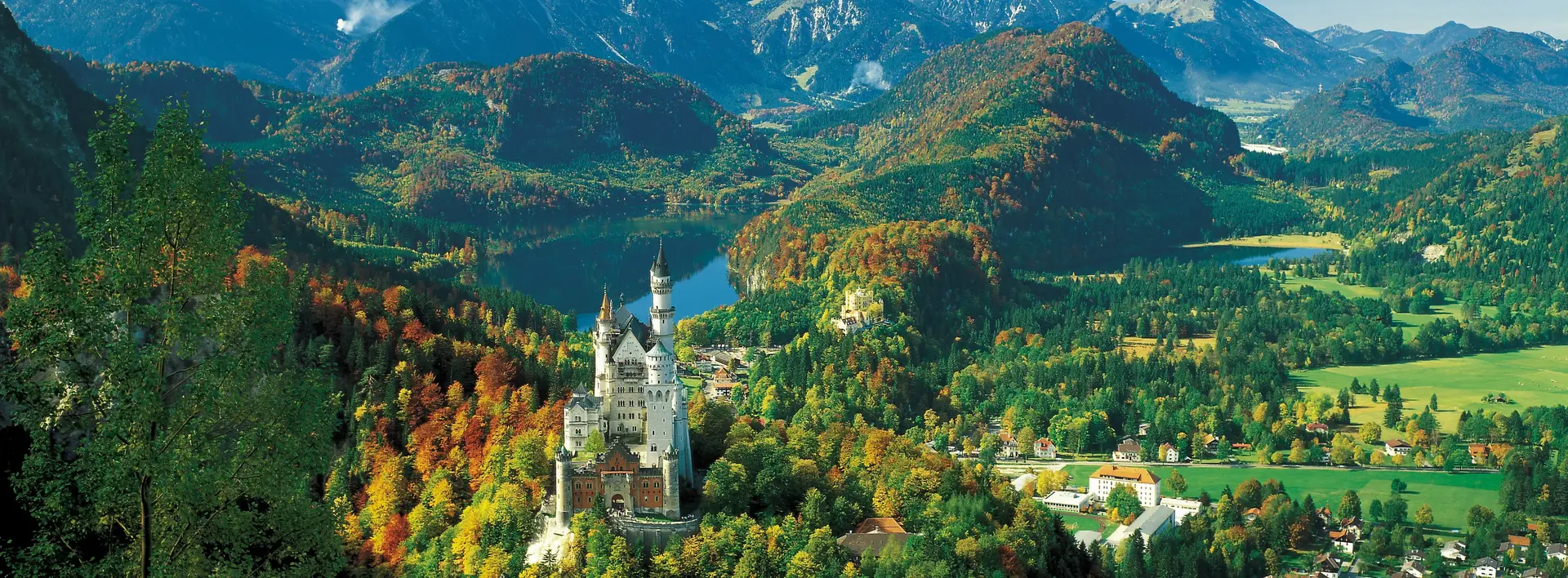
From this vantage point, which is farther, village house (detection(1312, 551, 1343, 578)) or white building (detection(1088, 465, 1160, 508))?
white building (detection(1088, 465, 1160, 508))

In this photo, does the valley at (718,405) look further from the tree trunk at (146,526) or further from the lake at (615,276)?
the lake at (615,276)

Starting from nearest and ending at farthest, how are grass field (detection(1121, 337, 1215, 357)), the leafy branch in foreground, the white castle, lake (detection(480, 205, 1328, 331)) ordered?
the leafy branch in foreground
the white castle
grass field (detection(1121, 337, 1215, 357))
lake (detection(480, 205, 1328, 331))

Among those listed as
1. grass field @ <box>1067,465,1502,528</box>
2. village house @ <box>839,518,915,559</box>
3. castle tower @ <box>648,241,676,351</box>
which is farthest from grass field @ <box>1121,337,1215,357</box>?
castle tower @ <box>648,241,676,351</box>

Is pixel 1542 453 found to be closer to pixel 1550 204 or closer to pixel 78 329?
pixel 78 329

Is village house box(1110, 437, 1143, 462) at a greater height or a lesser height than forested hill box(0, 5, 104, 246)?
lesser

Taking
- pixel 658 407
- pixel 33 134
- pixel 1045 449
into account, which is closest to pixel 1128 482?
pixel 1045 449

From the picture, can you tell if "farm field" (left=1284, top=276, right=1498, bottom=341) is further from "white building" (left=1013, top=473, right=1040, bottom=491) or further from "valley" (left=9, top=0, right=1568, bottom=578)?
"white building" (left=1013, top=473, right=1040, bottom=491)
